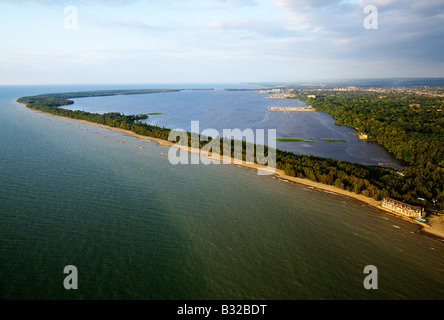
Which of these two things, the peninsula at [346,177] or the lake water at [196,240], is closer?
the lake water at [196,240]

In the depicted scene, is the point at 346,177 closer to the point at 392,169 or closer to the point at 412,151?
the point at 392,169

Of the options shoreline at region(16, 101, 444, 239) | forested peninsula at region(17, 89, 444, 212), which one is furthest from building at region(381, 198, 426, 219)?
forested peninsula at region(17, 89, 444, 212)

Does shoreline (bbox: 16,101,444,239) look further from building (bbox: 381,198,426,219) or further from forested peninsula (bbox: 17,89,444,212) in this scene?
forested peninsula (bbox: 17,89,444,212)

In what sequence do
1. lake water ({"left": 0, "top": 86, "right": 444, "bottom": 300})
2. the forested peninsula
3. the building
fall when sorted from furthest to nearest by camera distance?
the forested peninsula, the building, lake water ({"left": 0, "top": 86, "right": 444, "bottom": 300})

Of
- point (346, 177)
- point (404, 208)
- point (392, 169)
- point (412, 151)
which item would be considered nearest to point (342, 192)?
point (346, 177)

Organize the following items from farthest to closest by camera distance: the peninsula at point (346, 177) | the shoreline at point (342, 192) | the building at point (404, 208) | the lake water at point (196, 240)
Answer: the peninsula at point (346, 177)
the building at point (404, 208)
the shoreline at point (342, 192)
the lake water at point (196, 240)

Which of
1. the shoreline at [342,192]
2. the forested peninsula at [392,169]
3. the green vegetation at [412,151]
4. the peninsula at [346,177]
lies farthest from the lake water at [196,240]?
the green vegetation at [412,151]

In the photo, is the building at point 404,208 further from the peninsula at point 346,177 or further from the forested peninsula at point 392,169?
the forested peninsula at point 392,169
